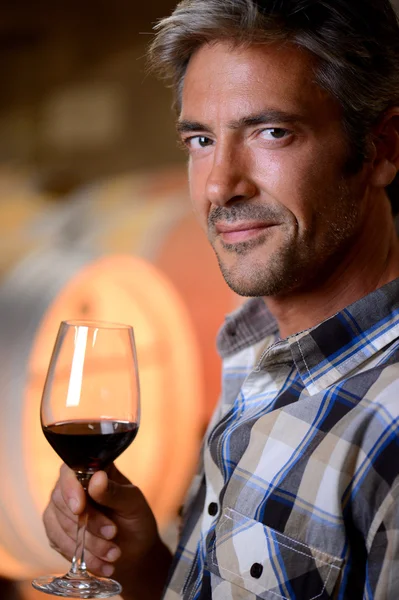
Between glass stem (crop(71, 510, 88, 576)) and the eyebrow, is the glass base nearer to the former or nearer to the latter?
glass stem (crop(71, 510, 88, 576))

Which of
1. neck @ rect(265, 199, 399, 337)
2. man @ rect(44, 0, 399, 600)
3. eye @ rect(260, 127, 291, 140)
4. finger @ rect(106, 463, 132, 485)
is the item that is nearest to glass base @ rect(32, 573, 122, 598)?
man @ rect(44, 0, 399, 600)

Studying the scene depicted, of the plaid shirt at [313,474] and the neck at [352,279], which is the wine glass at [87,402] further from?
the neck at [352,279]

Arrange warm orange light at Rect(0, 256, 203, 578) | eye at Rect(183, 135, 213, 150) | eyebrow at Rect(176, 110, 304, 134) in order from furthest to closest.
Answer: warm orange light at Rect(0, 256, 203, 578)
eye at Rect(183, 135, 213, 150)
eyebrow at Rect(176, 110, 304, 134)

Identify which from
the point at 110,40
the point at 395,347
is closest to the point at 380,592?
the point at 395,347

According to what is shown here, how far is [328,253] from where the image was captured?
1176mm

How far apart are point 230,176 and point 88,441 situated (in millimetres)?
456

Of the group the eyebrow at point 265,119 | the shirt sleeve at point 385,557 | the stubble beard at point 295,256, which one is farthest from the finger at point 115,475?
the eyebrow at point 265,119

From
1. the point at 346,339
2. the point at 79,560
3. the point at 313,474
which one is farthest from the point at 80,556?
the point at 346,339

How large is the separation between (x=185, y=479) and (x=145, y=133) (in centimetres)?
115

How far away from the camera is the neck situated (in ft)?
3.92

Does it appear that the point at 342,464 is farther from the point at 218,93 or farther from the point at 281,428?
the point at 218,93

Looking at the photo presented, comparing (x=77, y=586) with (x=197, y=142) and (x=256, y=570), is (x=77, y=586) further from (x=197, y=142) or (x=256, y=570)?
(x=197, y=142)

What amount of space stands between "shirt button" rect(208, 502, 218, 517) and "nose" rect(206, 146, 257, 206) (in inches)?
18.9

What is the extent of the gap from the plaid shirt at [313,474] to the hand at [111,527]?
0.32 feet
